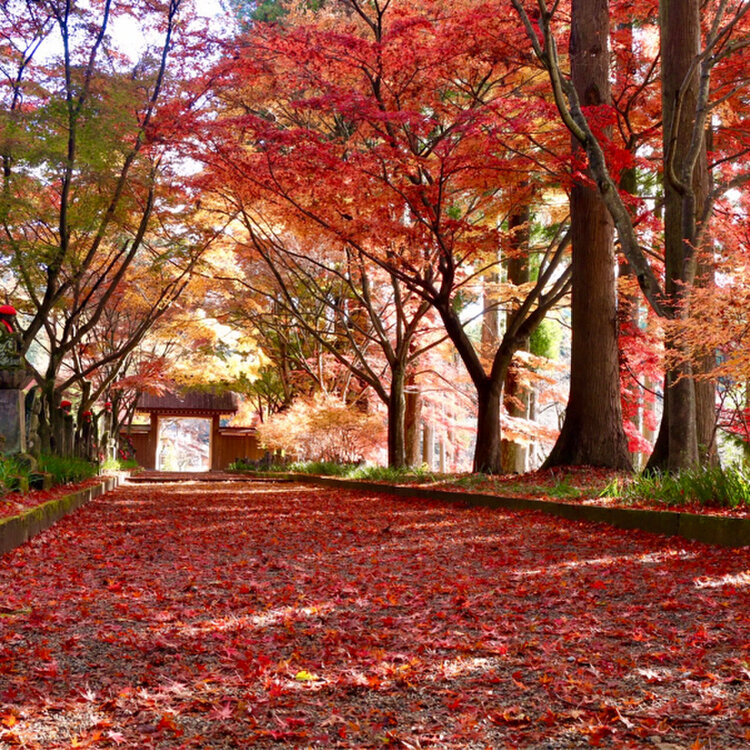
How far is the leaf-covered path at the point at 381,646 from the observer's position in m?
2.10

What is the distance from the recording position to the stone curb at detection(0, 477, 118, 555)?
5105 mm

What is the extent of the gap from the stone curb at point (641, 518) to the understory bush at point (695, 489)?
36cm

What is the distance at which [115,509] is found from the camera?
973 cm

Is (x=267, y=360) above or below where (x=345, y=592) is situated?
above

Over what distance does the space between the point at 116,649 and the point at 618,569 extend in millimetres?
2796

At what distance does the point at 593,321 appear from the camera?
9.55m

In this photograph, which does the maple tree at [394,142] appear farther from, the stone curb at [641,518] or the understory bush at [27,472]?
the understory bush at [27,472]

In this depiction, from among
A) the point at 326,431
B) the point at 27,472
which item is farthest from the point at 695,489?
the point at 326,431

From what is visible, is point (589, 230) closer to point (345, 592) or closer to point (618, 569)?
point (618, 569)

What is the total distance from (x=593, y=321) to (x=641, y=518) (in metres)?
4.04

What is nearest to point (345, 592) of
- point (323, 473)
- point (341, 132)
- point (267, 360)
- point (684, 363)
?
point (684, 363)

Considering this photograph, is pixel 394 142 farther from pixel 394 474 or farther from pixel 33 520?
pixel 33 520

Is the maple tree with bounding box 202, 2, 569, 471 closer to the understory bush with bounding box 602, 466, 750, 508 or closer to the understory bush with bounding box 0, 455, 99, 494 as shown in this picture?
the understory bush with bounding box 602, 466, 750, 508

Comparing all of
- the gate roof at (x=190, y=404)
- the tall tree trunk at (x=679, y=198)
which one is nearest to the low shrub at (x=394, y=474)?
the tall tree trunk at (x=679, y=198)
